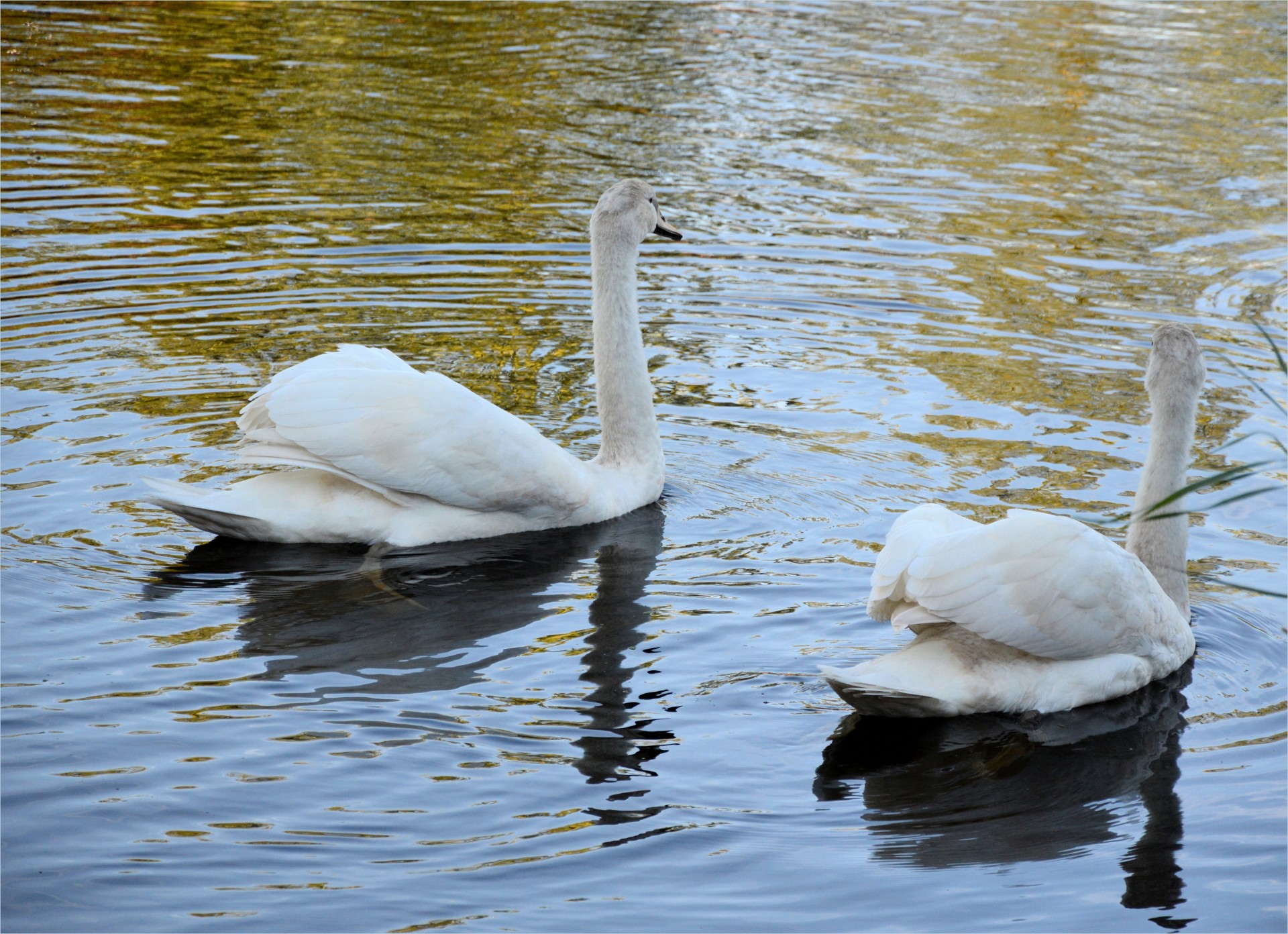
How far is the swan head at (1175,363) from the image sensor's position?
23.6 feet

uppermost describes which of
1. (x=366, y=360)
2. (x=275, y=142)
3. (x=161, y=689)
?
(x=275, y=142)

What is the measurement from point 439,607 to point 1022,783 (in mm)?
2874

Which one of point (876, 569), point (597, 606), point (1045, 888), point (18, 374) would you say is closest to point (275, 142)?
point (18, 374)

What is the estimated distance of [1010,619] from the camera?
246 inches

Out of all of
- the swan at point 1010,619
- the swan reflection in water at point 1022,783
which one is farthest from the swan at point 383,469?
the swan reflection in water at point 1022,783

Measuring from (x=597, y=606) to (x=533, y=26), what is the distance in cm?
1923

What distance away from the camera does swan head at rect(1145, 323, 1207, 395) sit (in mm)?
7199

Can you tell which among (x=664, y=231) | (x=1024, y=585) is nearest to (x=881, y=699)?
(x=1024, y=585)

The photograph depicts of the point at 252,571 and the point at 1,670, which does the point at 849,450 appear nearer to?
the point at 252,571

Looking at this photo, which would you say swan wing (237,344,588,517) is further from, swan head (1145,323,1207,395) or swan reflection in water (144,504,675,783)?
swan head (1145,323,1207,395)

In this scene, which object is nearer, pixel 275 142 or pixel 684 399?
pixel 684 399

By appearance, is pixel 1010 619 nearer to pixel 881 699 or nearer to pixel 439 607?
pixel 881 699

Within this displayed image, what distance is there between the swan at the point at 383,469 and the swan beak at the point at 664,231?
5.31 ft

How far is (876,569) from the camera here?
646 centimetres
